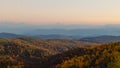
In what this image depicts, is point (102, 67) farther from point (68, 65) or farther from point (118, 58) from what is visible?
point (68, 65)

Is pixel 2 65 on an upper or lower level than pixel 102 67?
lower

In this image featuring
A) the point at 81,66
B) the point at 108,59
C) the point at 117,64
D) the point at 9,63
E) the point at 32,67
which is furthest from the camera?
the point at 9,63

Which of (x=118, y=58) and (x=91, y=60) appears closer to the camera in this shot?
(x=118, y=58)

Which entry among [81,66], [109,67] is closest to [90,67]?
[81,66]

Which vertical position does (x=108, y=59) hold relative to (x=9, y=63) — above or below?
above

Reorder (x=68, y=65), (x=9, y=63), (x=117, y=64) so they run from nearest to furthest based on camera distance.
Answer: (x=117, y=64), (x=68, y=65), (x=9, y=63)

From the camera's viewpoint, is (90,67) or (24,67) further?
(24,67)

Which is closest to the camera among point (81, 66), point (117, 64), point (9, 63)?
point (117, 64)

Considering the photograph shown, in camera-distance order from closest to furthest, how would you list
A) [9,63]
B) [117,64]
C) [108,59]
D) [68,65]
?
1. [117,64]
2. [108,59]
3. [68,65]
4. [9,63]

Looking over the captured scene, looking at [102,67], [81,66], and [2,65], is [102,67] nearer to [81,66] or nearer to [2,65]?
[81,66]
